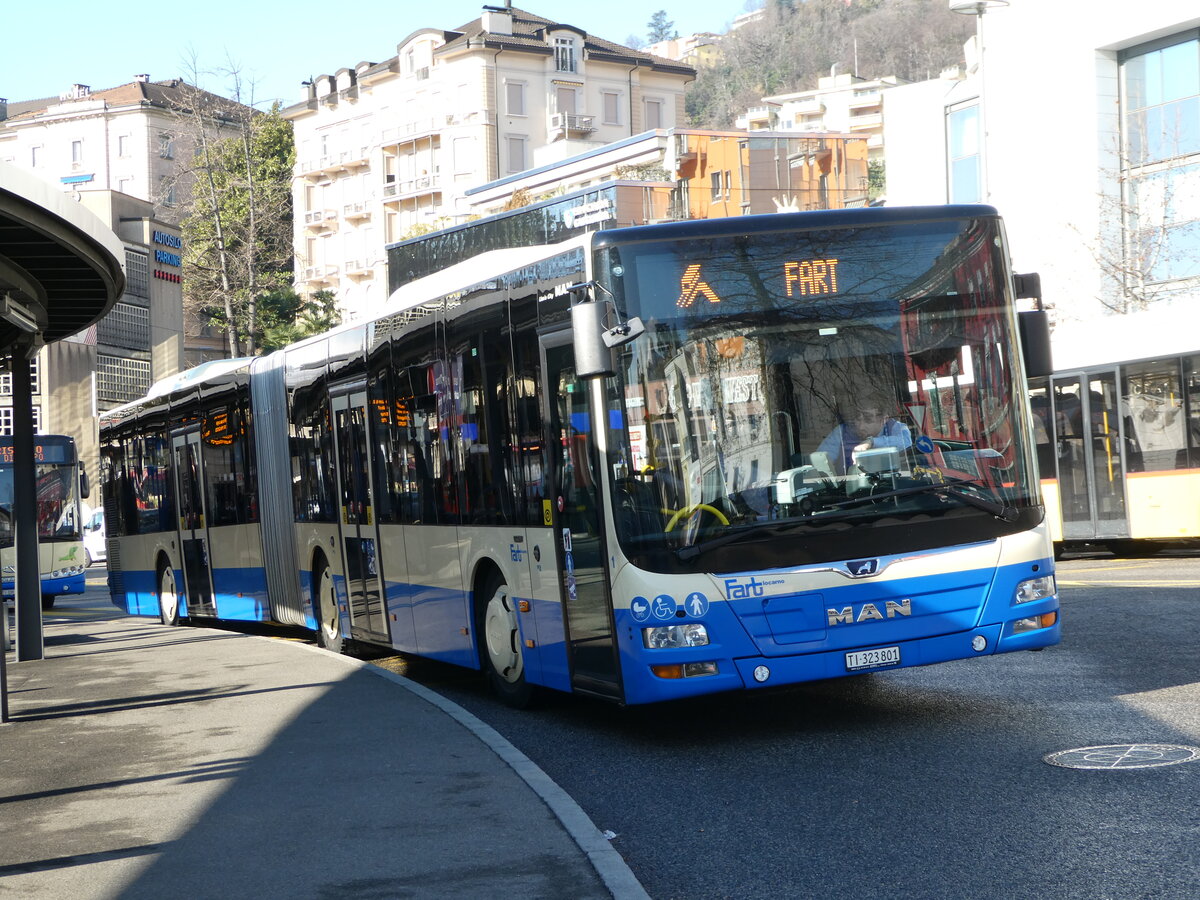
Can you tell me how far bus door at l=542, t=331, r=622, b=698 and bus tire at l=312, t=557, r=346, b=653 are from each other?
6247 mm

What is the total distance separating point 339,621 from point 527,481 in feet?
19.1

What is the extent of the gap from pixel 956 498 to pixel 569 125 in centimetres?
7859

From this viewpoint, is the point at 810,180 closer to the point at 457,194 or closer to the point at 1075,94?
the point at 457,194

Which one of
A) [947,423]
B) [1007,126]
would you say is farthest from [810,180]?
[947,423]

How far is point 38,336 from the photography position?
49.2ft

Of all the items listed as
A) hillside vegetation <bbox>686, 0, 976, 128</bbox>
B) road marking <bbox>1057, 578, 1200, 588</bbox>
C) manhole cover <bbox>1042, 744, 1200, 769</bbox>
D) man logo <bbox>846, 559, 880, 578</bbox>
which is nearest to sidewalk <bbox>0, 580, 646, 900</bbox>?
man logo <bbox>846, 559, 880, 578</bbox>

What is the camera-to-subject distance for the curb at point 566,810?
610 cm

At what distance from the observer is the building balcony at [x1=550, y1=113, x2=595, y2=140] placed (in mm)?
85250

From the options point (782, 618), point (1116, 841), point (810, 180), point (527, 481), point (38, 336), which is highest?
point (810, 180)

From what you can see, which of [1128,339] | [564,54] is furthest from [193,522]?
[564,54]

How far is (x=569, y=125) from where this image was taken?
85.9 m

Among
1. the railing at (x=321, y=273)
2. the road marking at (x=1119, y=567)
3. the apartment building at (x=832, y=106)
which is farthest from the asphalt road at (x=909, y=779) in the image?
the apartment building at (x=832, y=106)

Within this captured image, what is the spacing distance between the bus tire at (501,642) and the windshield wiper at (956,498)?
9.47 feet

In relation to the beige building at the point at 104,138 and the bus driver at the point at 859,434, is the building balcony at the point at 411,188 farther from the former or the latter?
the bus driver at the point at 859,434
